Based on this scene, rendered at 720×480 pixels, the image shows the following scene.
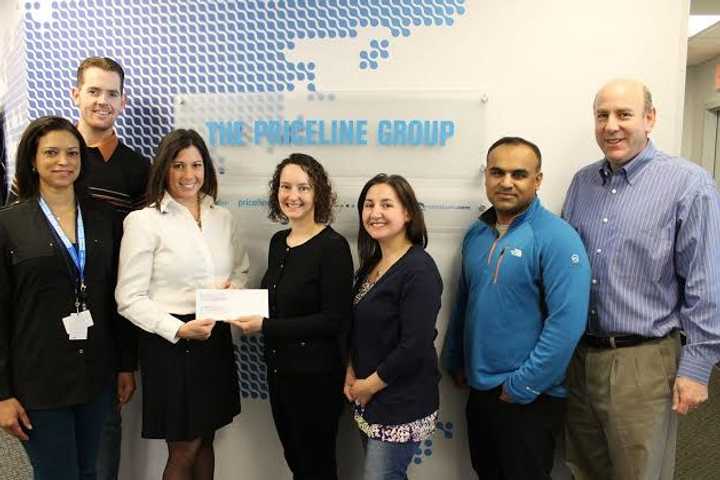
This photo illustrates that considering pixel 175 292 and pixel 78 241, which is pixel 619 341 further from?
pixel 78 241

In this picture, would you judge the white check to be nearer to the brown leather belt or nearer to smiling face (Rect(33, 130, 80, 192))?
smiling face (Rect(33, 130, 80, 192))

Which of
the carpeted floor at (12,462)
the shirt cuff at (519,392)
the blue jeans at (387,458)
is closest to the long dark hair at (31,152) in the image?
the blue jeans at (387,458)

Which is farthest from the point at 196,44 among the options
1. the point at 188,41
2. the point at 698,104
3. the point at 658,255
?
the point at 698,104

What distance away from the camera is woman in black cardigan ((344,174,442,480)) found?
1.68 meters

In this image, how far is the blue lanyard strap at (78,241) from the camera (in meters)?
1.71

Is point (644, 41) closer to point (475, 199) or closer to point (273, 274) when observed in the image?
point (475, 199)

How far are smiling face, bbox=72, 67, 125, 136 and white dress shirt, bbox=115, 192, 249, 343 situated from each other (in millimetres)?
564

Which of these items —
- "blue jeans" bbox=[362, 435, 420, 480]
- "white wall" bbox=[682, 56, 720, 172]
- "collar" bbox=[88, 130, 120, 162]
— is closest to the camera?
"blue jeans" bbox=[362, 435, 420, 480]

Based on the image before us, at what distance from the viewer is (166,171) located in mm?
1851

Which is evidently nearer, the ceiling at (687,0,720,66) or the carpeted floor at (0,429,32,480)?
the carpeted floor at (0,429,32,480)

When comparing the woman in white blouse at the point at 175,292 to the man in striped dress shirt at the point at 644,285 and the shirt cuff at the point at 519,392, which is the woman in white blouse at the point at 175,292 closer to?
the shirt cuff at the point at 519,392

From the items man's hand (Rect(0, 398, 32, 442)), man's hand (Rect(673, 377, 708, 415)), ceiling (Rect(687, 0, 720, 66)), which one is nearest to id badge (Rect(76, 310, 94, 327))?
man's hand (Rect(0, 398, 32, 442))

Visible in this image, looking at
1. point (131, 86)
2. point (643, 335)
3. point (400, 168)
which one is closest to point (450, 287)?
point (400, 168)

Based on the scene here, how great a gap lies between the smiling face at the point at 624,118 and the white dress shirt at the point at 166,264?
5.12 feet
